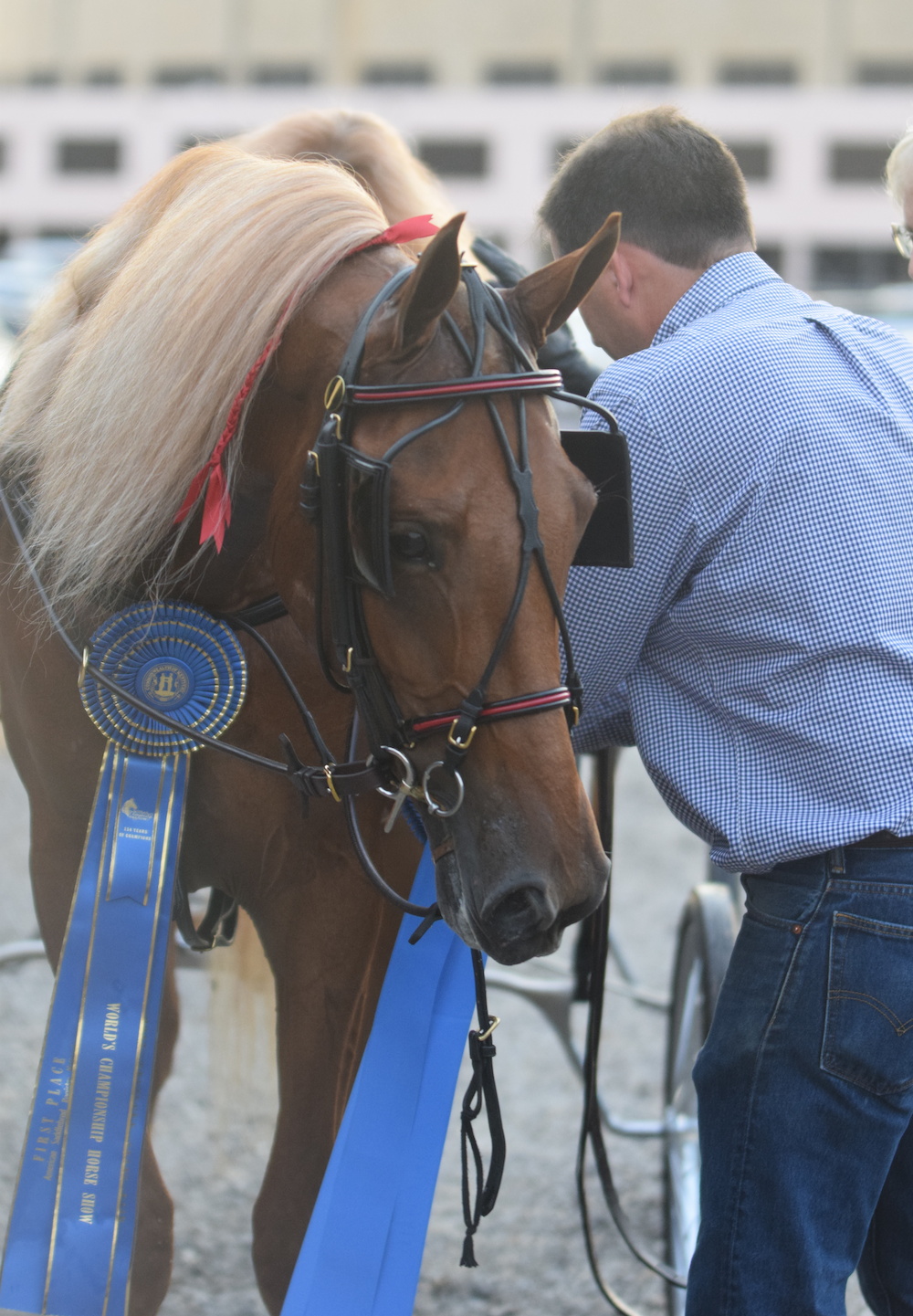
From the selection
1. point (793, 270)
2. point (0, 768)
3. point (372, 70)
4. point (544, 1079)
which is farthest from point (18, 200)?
point (544, 1079)

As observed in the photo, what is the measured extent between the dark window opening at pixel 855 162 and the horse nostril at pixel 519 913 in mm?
34280

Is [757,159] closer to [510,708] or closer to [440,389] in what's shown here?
[440,389]

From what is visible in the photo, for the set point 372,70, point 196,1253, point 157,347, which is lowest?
point 196,1253

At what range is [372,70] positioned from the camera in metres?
33.2

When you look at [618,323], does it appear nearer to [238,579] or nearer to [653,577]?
[653,577]

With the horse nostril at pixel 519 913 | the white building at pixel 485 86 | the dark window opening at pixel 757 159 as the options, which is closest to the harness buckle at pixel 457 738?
the horse nostril at pixel 519 913

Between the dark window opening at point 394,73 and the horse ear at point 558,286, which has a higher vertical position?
the dark window opening at point 394,73

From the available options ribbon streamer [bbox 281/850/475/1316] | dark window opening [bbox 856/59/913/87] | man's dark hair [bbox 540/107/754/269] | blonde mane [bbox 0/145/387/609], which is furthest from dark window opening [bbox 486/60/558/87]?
ribbon streamer [bbox 281/850/475/1316]

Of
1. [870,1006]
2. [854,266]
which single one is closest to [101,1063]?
[870,1006]

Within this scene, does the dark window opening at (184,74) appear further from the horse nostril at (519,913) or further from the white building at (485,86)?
the horse nostril at (519,913)

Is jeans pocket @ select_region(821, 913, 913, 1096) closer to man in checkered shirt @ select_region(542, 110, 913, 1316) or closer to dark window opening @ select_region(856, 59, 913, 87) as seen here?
man in checkered shirt @ select_region(542, 110, 913, 1316)

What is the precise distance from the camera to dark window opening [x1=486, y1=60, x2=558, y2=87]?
109 ft

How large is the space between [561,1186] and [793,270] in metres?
31.6

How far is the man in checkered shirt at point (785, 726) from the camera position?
1.39m
